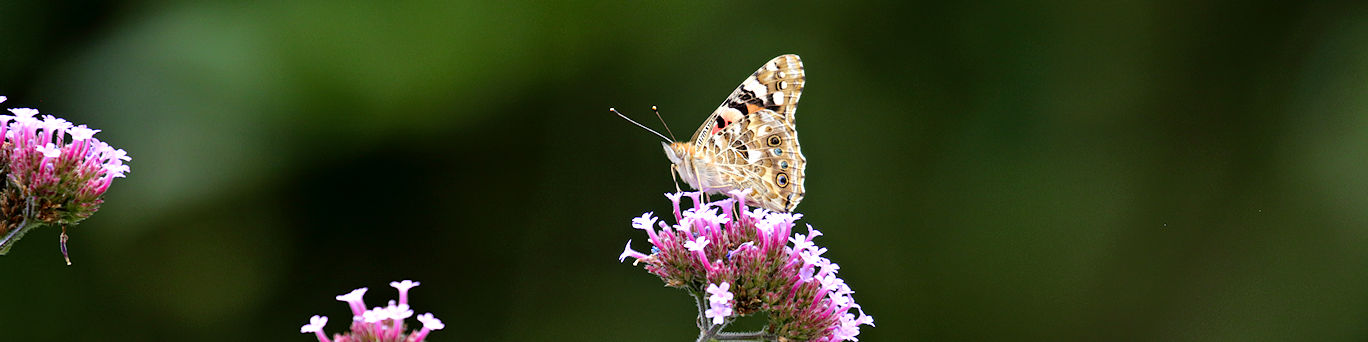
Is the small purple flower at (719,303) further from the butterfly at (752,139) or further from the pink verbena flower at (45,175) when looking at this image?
the pink verbena flower at (45,175)

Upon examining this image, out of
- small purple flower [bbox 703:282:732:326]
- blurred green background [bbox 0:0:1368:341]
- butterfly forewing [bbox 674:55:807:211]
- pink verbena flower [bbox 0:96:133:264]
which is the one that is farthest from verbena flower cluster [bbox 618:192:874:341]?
blurred green background [bbox 0:0:1368:341]

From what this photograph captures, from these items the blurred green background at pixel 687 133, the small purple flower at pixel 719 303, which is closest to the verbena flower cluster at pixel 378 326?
the small purple flower at pixel 719 303

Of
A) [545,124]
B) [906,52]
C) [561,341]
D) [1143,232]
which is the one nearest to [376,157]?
[545,124]

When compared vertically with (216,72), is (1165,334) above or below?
below

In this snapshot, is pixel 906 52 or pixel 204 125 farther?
pixel 906 52

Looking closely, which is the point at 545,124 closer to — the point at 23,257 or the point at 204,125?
the point at 204,125

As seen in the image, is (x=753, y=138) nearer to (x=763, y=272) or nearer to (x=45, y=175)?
(x=763, y=272)

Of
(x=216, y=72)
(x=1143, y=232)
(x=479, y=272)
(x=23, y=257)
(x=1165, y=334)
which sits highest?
(x=216, y=72)
